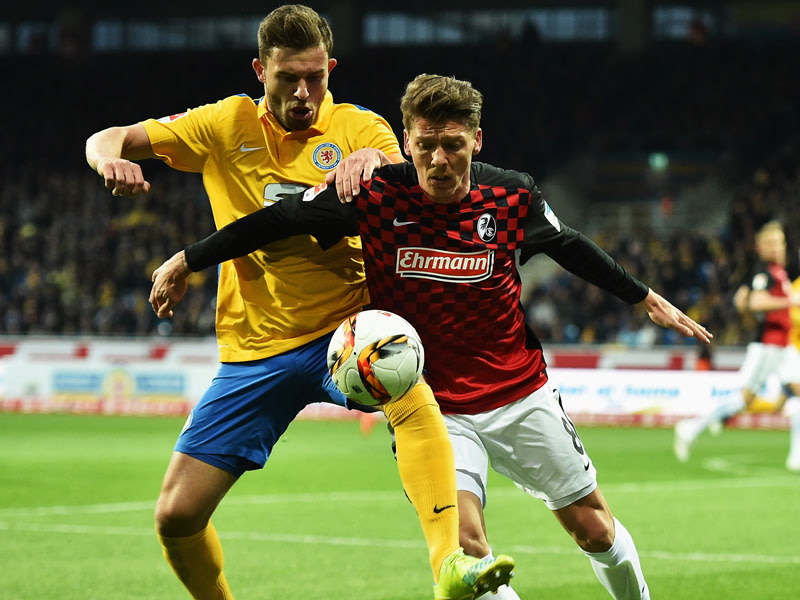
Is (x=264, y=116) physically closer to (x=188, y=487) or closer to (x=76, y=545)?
(x=188, y=487)

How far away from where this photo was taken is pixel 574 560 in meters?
7.87

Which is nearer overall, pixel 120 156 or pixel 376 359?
pixel 376 359

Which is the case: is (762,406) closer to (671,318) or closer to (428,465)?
(671,318)

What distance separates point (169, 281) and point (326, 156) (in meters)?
0.91

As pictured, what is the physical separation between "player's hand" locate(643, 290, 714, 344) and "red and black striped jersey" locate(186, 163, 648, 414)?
1.41 ft

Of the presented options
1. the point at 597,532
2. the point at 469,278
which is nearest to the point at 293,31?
the point at 469,278

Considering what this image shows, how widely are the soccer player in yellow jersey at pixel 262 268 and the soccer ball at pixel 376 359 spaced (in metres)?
0.45

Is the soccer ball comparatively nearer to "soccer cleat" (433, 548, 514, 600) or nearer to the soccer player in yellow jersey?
the soccer player in yellow jersey

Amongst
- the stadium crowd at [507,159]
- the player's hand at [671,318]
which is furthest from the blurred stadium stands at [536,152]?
the player's hand at [671,318]

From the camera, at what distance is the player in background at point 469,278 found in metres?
4.88

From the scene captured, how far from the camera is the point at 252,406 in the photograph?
17.2ft

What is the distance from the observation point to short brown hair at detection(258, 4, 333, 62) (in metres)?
4.98

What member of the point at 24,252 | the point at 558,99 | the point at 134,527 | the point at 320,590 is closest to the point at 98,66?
the point at 24,252

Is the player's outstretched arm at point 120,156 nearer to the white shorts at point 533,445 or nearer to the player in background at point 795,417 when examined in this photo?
the white shorts at point 533,445
